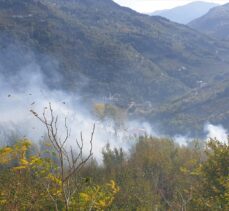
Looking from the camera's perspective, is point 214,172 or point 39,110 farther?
point 39,110

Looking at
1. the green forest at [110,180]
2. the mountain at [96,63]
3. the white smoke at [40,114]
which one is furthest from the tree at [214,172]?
the mountain at [96,63]

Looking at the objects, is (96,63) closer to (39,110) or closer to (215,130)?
(215,130)

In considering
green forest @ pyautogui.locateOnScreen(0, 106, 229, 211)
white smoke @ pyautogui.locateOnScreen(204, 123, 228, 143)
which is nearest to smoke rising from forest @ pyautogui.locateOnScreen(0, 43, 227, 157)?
white smoke @ pyautogui.locateOnScreen(204, 123, 228, 143)

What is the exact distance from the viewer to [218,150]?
24.2 metres

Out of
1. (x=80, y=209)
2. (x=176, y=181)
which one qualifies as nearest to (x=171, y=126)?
(x=176, y=181)

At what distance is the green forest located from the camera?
9062 millimetres

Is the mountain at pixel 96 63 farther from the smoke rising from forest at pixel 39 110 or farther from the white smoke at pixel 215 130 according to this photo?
the white smoke at pixel 215 130

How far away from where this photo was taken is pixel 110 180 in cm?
1491

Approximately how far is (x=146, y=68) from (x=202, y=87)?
23.8m

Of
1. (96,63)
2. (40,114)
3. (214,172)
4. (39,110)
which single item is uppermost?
(96,63)

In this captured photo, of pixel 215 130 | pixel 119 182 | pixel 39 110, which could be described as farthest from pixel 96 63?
pixel 119 182

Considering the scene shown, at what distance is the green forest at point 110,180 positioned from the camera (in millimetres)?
9062

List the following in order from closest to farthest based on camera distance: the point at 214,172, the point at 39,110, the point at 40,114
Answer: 1. the point at 214,172
2. the point at 40,114
3. the point at 39,110

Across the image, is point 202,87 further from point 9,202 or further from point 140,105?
point 9,202
